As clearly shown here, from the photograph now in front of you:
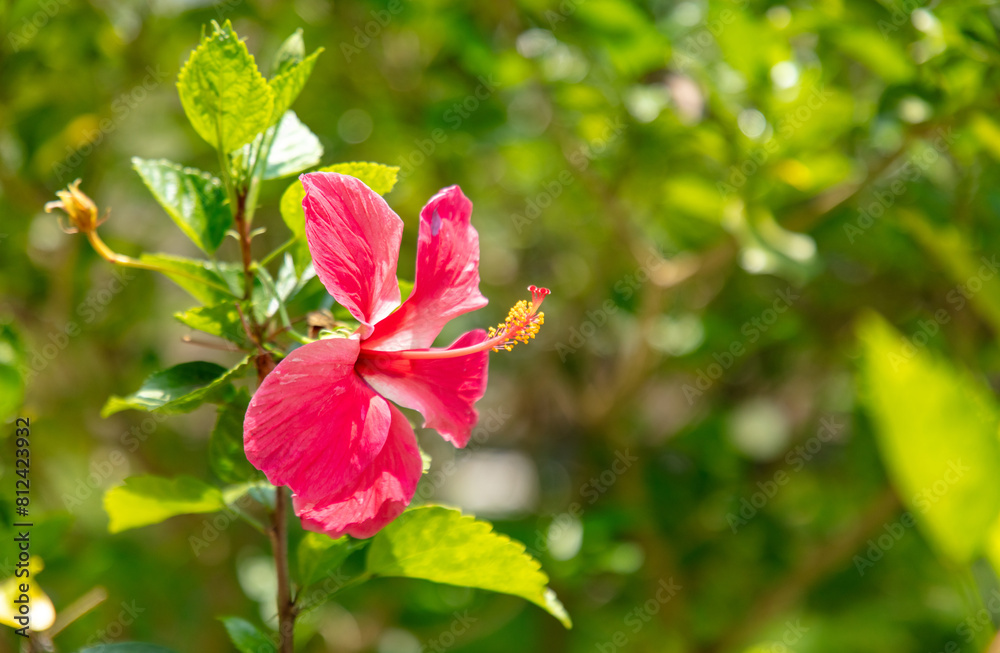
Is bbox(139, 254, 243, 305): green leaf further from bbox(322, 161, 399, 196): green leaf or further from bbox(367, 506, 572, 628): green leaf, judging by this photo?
bbox(367, 506, 572, 628): green leaf

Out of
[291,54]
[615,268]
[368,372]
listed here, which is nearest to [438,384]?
[368,372]

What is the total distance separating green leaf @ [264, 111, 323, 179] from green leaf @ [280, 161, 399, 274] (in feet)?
0.07

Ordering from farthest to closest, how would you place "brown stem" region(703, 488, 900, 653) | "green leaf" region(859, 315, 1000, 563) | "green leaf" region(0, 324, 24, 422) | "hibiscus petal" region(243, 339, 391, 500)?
"brown stem" region(703, 488, 900, 653)
"green leaf" region(0, 324, 24, 422)
"hibiscus petal" region(243, 339, 391, 500)
"green leaf" region(859, 315, 1000, 563)

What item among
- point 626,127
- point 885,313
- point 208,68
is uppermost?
point 208,68

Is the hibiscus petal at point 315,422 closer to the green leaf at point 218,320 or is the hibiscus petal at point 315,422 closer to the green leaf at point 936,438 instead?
the green leaf at point 218,320

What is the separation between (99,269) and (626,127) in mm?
1031

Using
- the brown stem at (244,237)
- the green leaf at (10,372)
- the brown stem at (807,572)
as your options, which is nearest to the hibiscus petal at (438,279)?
the brown stem at (244,237)

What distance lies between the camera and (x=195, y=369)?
0.60 meters

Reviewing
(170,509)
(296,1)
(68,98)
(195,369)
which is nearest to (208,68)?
(195,369)

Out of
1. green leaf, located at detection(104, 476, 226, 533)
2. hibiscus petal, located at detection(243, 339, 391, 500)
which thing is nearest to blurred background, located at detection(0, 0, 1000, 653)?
green leaf, located at detection(104, 476, 226, 533)

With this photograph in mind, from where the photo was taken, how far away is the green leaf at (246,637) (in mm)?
608

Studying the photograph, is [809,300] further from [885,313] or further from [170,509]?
[170,509]

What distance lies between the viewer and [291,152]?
643 mm

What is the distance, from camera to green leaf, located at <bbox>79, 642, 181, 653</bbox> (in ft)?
2.04
